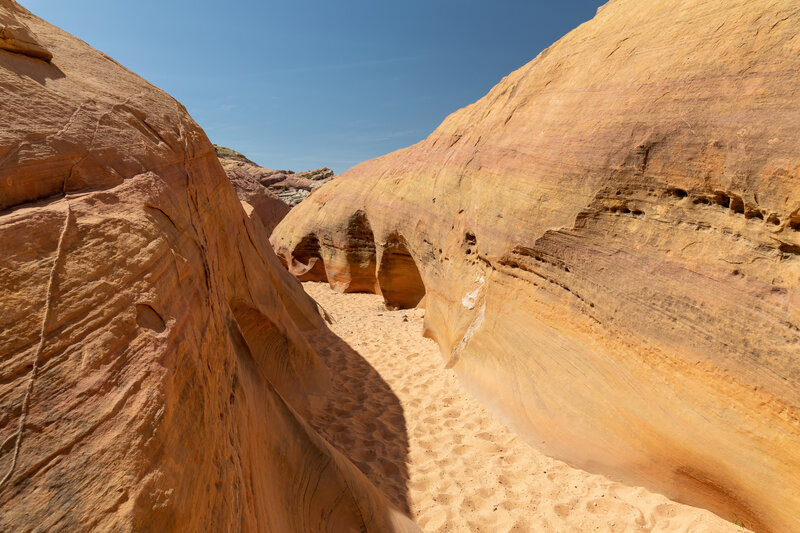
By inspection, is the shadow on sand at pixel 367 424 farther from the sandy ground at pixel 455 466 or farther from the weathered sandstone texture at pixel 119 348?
the weathered sandstone texture at pixel 119 348

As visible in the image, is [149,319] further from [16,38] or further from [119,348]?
[16,38]

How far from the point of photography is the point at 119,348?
4.19 feet

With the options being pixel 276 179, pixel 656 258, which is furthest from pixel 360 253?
pixel 276 179

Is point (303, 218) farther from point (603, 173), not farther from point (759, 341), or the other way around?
point (759, 341)

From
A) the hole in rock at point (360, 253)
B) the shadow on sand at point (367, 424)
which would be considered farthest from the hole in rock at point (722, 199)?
the hole in rock at point (360, 253)

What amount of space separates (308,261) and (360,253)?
7.70 ft

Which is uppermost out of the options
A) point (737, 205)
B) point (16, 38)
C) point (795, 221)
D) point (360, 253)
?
point (16, 38)

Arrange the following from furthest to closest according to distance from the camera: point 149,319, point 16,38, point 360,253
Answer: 1. point 360,253
2. point 16,38
3. point 149,319

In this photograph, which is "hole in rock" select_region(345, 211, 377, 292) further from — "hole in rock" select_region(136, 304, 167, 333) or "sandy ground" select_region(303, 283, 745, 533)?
"hole in rock" select_region(136, 304, 167, 333)

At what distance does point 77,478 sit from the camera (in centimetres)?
98

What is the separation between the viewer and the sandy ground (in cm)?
269

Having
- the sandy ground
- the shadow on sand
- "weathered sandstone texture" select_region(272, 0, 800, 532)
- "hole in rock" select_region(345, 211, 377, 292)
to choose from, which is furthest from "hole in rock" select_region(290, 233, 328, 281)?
"weathered sandstone texture" select_region(272, 0, 800, 532)

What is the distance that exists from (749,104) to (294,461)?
12.7ft

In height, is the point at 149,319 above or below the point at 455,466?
above
